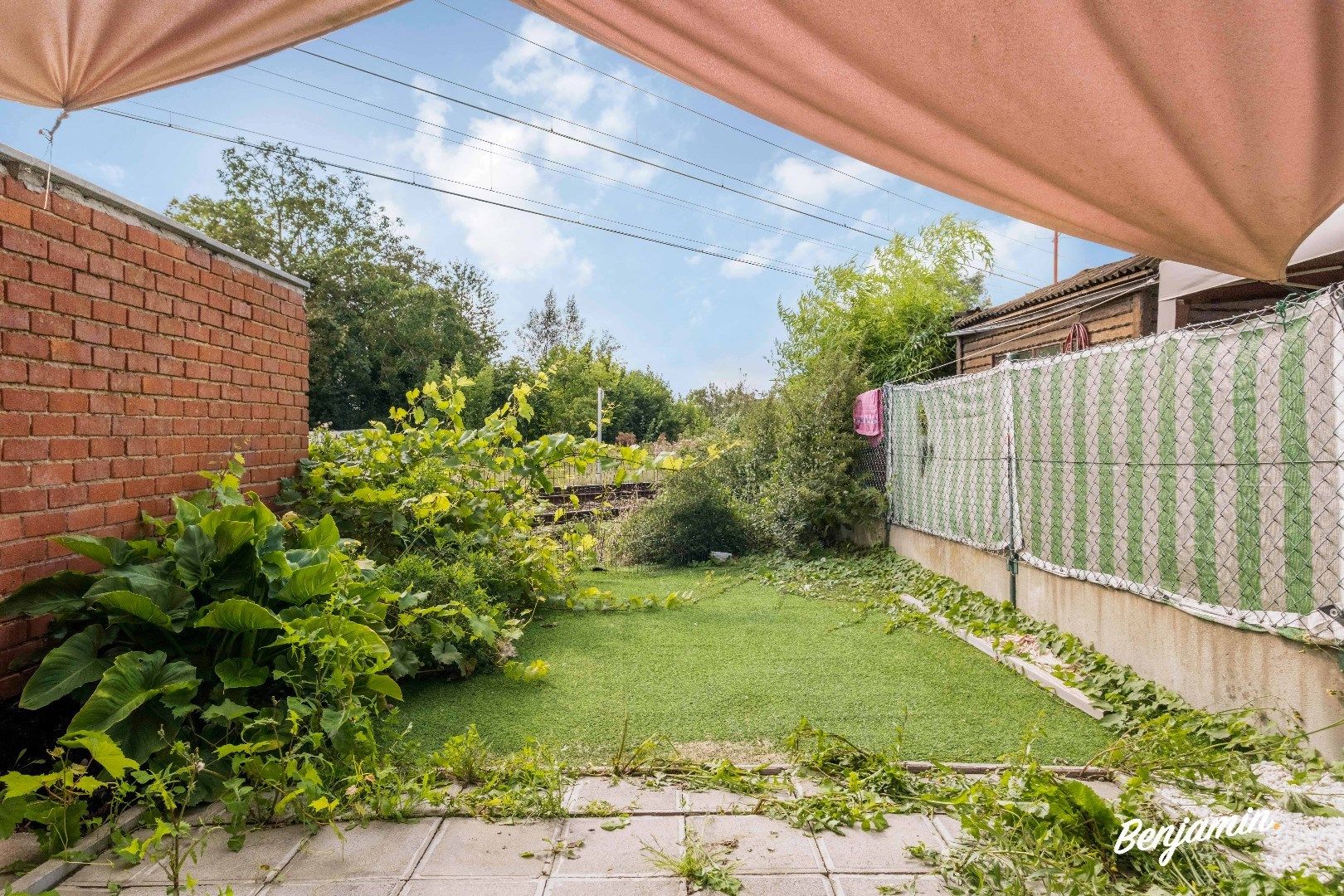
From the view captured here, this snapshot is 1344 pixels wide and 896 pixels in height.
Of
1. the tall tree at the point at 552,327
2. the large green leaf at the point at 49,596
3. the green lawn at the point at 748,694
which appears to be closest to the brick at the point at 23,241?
the large green leaf at the point at 49,596

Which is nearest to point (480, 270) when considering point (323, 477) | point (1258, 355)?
point (323, 477)

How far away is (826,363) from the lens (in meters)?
8.91

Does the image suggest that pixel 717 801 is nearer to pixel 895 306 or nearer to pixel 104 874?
pixel 104 874

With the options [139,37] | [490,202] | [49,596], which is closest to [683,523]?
[49,596]

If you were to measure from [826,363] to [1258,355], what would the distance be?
5.88m

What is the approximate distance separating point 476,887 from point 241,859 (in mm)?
744

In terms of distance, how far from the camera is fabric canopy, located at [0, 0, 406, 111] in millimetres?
1217

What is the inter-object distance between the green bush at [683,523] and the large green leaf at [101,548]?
230 inches

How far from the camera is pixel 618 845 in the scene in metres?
2.26

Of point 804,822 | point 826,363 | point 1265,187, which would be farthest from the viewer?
point 826,363

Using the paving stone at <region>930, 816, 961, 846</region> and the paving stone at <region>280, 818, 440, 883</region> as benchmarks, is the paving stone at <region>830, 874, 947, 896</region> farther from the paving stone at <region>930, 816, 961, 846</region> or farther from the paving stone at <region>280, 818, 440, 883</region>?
the paving stone at <region>280, 818, 440, 883</region>

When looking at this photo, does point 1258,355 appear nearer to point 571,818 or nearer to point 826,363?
point 571,818

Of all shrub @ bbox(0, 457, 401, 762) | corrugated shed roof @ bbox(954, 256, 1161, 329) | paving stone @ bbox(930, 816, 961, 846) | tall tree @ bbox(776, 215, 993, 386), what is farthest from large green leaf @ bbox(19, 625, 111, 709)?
tall tree @ bbox(776, 215, 993, 386)

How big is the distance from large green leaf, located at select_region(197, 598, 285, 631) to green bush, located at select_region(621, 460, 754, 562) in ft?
19.3
